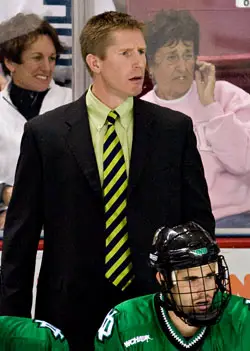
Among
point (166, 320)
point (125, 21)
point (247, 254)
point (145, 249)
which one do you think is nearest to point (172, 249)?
point (166, 320)

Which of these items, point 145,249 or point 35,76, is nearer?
point 145,249

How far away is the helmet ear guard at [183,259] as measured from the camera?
100 inches

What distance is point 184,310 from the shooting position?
99.9 inches

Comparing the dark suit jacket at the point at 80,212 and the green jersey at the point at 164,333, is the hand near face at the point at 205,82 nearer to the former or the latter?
the dark suit jacket at the point at 80,212

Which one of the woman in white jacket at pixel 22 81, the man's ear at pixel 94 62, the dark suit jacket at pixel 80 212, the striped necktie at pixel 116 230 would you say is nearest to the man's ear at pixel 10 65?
the woman in white jacket at pixel 22 81

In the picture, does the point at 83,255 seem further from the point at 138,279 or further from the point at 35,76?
the point at 35,76

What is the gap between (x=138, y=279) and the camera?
305 centimetres

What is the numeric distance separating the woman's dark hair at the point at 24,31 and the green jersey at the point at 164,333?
66.5 inches

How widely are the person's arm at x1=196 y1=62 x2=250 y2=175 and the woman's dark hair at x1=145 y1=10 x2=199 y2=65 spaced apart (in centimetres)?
13

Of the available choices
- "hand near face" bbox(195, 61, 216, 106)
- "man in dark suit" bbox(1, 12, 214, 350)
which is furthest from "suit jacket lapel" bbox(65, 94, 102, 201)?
"hand near face" bbox(195, 61, 216, 106)

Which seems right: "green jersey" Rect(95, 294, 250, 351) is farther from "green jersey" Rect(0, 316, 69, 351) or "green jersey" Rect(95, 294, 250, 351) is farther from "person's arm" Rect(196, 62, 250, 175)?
"person's arm" Rect(196, 62, 250, 175)

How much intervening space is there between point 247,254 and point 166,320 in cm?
148

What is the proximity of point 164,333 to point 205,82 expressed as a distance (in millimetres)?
1703

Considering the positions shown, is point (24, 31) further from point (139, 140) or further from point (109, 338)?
point (109, 338)
